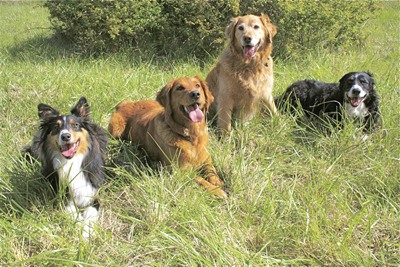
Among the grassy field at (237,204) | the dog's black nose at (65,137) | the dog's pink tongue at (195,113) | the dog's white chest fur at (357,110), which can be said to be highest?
the dog's black nose at (65,137)

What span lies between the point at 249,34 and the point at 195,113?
1.30 meters

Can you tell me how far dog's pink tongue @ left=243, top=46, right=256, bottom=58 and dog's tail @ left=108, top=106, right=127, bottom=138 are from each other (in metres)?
1.59

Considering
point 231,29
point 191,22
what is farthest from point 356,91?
point 191,22

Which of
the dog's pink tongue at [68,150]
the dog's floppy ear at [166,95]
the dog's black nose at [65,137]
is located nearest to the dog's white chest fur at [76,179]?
the dog's pink tongue at [68,150]

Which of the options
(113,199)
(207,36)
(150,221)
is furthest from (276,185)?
(207,36)

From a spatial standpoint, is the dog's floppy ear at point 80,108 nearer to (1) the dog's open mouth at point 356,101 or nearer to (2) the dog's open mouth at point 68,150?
(2) the dog's open mouth at point 68,150

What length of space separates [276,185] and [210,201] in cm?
61

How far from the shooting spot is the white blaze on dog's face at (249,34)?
13.7ft

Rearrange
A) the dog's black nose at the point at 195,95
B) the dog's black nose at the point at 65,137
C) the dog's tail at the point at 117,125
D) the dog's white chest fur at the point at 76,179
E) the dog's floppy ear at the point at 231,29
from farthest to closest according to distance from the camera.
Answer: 1. the dog's floppy ear at the point at 231,29
2. the dog's tail at the point at 117,125
3. the dog's black nose at the point at 195,95
4. the dog's white chest fur at the point at 76,179
5. the dog's black nose at the point at 65,137

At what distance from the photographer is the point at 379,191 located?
2.94m

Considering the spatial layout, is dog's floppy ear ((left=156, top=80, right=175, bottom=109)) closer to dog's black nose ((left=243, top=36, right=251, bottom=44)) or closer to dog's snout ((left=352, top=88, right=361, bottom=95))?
dog's black nose ((left=243, top=36, right=251, bottom=44))

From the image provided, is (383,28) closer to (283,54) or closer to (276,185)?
(283,54)

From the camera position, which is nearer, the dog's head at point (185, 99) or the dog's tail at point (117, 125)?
the dog's head at point (185, 99)

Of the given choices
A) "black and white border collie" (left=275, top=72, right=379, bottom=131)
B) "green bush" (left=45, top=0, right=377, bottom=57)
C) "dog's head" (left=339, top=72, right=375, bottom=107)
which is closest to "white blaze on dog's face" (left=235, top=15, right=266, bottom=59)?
"black and white border collie" (left=275, top=72, right=379, bottom=131)
